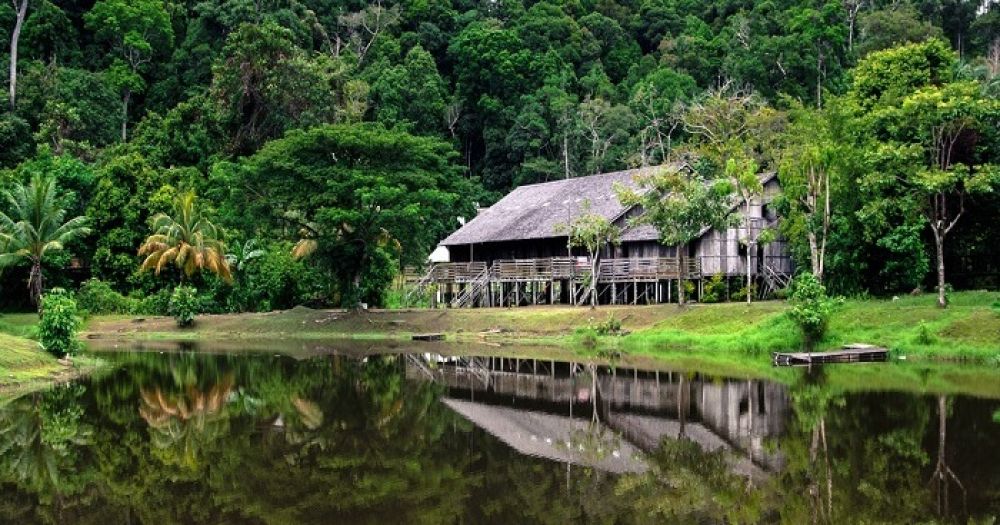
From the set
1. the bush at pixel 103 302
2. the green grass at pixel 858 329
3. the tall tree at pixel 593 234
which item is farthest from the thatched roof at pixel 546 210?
the bush at pixel 103 302

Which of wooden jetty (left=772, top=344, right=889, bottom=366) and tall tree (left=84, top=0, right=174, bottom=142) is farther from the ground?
tall tree (left=84, top=0, right=174, bottom=142)

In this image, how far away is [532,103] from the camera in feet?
285

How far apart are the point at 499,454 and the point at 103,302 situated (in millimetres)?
47962

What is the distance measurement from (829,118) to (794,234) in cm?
579

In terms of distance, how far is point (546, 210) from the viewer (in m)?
57.5

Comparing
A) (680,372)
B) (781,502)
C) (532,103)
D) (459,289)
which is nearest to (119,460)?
(781,502)

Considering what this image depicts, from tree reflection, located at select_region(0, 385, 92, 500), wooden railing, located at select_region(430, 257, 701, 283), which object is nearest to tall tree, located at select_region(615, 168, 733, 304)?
wooden railing, located at select_region(430, 257, 701, 283)

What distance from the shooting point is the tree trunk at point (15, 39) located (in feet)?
253

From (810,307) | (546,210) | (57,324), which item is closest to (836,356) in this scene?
(810,307)

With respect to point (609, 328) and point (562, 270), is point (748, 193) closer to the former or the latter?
point (609, 328)

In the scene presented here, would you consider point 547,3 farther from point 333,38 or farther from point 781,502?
point 781,502

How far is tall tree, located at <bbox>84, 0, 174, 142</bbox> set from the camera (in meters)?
85.4

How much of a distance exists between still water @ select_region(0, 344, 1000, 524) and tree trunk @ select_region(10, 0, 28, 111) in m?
58.9

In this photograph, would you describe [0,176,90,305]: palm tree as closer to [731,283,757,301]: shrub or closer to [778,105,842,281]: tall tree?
[731,283,757,301]: shrub
